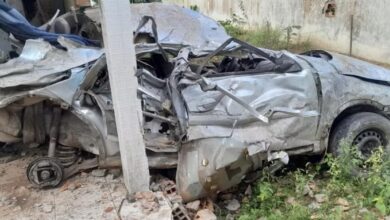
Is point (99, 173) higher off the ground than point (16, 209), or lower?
higher

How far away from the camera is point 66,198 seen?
4.62m

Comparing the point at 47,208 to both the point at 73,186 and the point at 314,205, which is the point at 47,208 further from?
the point at 314,205

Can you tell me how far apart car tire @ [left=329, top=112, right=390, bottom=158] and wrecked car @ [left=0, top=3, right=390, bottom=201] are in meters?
0.01

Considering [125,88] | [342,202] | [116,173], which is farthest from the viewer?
[116,173]

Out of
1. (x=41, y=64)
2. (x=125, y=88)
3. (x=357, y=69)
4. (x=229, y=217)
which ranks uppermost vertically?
(x=41, y=64)

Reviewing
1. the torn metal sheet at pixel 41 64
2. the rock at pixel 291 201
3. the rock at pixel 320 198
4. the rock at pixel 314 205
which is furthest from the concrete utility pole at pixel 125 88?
the rock at pixel 320 198

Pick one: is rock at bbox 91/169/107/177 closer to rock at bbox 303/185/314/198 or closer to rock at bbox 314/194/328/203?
rock at bbox 303/185/314/198

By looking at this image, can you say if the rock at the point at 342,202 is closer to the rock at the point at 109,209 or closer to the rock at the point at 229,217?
the rock at the point at 229,217

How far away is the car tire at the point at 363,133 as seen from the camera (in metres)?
4.76

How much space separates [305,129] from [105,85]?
Answer: 2.11 metres

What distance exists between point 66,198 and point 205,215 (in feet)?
4.85

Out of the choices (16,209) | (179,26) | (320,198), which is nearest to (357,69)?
(320,198)

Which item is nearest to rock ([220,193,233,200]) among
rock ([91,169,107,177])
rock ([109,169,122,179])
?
rock ([109,169,122,179])

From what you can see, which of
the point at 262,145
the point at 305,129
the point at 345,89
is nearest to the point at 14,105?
the point at 262,145
